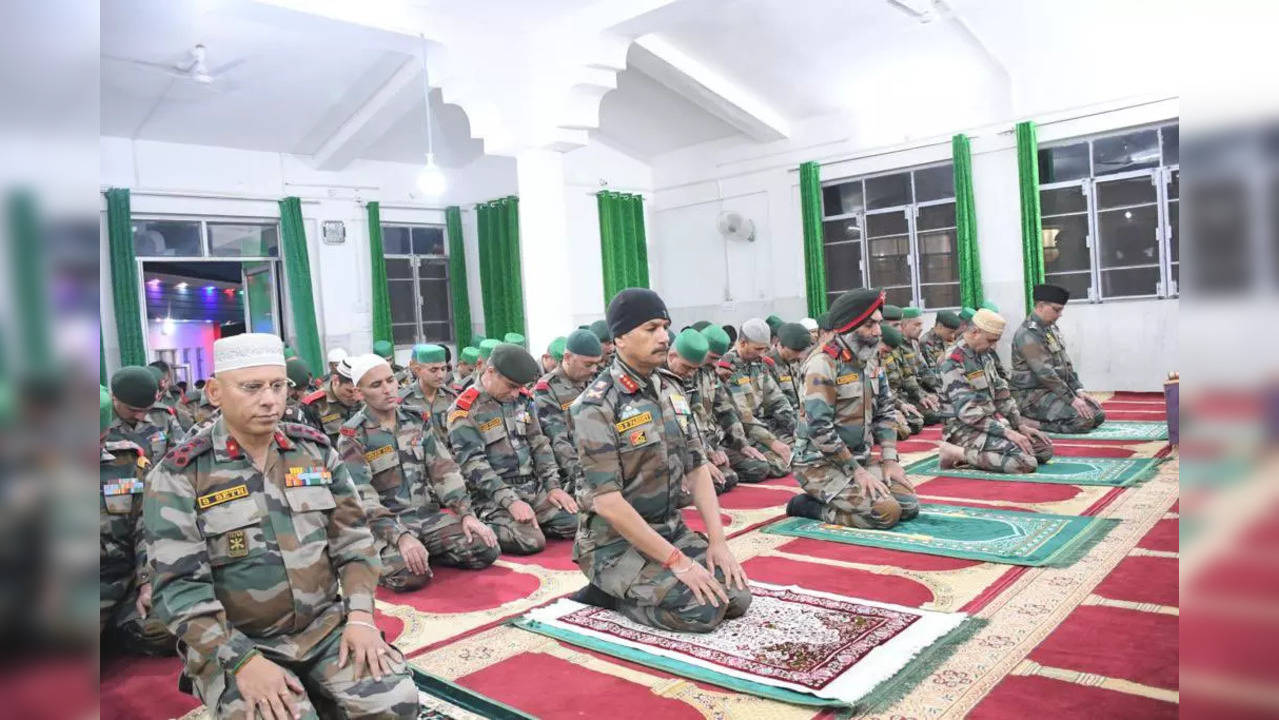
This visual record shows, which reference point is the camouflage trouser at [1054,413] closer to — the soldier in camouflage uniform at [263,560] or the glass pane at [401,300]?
the soldier in camouflage uniform at [263,560]

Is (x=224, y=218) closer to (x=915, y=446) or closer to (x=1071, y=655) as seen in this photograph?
(x=915, y=446)

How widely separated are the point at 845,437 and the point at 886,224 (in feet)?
19.9

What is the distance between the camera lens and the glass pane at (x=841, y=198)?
9750 mm

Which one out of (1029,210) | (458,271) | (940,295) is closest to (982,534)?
(1029,210)

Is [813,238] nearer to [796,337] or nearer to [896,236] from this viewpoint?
[896,236]

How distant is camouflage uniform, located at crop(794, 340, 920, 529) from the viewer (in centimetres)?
392

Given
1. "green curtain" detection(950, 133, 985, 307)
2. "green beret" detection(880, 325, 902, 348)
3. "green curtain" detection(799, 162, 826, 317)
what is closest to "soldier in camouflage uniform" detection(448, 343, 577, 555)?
"green beret" detection(880, 325, 902, 348)

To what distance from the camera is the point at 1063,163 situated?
8.32 metres

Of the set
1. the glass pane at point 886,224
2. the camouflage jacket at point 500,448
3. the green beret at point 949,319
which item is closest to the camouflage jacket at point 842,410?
the camouflage jacket at point 500,448

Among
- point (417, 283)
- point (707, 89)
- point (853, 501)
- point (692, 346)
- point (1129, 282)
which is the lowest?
point (853, 501)

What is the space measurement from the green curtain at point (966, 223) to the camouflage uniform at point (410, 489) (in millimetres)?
6589

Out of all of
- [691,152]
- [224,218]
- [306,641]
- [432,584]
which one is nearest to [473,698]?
[306,641]

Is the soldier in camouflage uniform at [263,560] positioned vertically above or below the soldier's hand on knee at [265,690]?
above

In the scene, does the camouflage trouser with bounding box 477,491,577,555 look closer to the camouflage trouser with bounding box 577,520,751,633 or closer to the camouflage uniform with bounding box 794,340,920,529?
the camouflage trouser with bounding box 577,520,751,633
